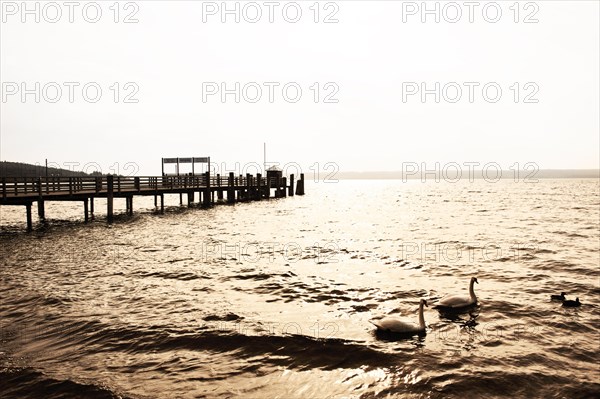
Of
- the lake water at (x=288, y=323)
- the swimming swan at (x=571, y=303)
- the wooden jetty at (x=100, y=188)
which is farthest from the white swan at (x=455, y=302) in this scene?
the wooden jetty at (x=100, y=188)

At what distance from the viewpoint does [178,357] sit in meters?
7.14

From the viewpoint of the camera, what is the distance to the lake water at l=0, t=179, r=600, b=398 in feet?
20.5

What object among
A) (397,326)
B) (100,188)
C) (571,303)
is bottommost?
(571,303)

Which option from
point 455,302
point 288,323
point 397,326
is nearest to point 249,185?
point 288,323

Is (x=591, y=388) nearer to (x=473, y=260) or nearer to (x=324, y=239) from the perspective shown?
(x=473, y=260)

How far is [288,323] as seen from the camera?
8.88 metres

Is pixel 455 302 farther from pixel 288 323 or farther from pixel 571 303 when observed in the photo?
pixel 288 323

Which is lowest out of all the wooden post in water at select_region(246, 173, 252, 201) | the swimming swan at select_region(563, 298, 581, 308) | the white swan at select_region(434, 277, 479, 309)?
the swimming swan at select_region(563, 298, 581, 308)

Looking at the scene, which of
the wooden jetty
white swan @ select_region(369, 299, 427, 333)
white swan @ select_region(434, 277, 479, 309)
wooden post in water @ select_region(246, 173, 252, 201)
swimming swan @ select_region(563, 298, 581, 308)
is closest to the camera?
white swan @ select_region(369, 299, 427, 333)

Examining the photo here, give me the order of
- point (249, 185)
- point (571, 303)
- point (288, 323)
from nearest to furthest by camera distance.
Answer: point (288, 323)
point (571, 303)
point (249, 185)

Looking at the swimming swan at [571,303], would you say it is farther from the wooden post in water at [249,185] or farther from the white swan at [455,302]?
the wooden post in water at [249,185]

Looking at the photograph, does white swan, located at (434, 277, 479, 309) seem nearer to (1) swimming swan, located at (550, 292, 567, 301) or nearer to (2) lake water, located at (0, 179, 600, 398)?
(2) lake water, located at (0, 179, 600, 398)

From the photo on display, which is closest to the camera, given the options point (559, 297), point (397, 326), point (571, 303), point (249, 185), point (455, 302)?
point (397, 326)

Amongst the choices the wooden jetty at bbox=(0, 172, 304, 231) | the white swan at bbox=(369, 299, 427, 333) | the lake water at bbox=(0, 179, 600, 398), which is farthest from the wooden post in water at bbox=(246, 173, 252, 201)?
the white swan at bbox=(369, 299, 427, 333)
